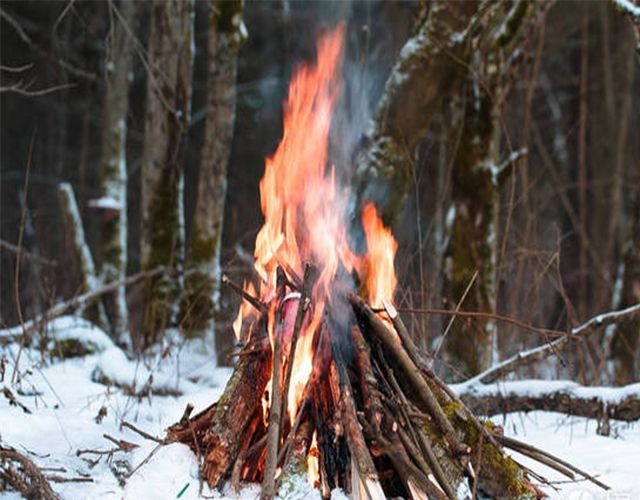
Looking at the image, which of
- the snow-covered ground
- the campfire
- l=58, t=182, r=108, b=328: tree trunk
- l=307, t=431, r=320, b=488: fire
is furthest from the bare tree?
l=307, t=431, r=320, b=488: fire

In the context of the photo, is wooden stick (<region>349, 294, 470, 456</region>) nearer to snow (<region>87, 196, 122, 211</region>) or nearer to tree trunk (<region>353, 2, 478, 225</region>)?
tree trunk (<region>353, 2, 478, 225</region>)

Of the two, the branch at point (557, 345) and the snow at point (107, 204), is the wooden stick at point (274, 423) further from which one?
the snow at point (107, 204)

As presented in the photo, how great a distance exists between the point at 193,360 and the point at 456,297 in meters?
2.53

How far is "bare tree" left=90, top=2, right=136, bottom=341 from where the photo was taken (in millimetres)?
9250

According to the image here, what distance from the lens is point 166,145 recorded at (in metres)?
8.61

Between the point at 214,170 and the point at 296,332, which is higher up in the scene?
the point at 214,170

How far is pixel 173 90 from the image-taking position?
8516mm

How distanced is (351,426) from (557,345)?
7.32ft

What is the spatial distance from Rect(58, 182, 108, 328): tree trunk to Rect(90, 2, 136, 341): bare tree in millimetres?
142

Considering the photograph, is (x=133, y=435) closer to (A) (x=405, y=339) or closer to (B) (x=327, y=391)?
(B) (x=327, y=391)

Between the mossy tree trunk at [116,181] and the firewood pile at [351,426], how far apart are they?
5482 millimetres

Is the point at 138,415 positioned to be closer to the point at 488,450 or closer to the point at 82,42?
the point at 488,450

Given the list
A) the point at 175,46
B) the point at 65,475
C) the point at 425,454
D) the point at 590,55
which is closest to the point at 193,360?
the point at 175,46

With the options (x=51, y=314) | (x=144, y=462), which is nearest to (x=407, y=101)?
(x=51, y=314)
